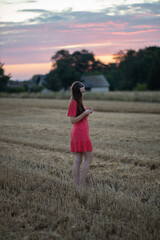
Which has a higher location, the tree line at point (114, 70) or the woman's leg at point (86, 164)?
the tree line at point (114, 70)

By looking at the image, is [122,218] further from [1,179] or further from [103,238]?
[1,179]

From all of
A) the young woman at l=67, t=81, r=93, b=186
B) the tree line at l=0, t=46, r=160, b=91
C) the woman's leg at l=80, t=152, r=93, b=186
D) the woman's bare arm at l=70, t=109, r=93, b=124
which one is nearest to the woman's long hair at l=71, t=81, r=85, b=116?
the young woman at l=67, t=81, r=93, b=186

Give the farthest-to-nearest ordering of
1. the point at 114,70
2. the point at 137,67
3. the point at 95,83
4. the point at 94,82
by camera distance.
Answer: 1. the point at 114,70
2. the point at 94,82
3. the point at 95,83
4. the point at 137,67

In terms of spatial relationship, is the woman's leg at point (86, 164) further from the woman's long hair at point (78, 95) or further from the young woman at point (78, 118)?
the woman's long hair at point (78, 95)

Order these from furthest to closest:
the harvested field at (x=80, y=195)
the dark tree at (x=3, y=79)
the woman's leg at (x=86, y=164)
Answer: the dark tree at (x=3, y=79), the woman's leg at (x=86, y=164), the harvested field at (x=80, y=195)

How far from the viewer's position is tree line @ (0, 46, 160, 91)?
194 feet

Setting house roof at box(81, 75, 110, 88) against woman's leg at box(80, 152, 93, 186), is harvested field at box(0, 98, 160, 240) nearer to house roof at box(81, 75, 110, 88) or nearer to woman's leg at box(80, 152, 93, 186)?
woman's leg at box(80, 152, 93, 186)

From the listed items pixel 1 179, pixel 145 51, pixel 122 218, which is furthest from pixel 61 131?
pixel 145 51

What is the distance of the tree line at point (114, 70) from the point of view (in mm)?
59219

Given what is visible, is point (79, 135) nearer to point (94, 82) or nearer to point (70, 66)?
point (94, 82)

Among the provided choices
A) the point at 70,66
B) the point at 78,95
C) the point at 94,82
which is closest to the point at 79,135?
the point at 78,95

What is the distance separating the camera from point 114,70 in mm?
98125

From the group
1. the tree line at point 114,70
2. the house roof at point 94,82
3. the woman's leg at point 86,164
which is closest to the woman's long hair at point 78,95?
the woman's leg at point 86,164

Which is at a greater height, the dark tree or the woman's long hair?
the dark tree
